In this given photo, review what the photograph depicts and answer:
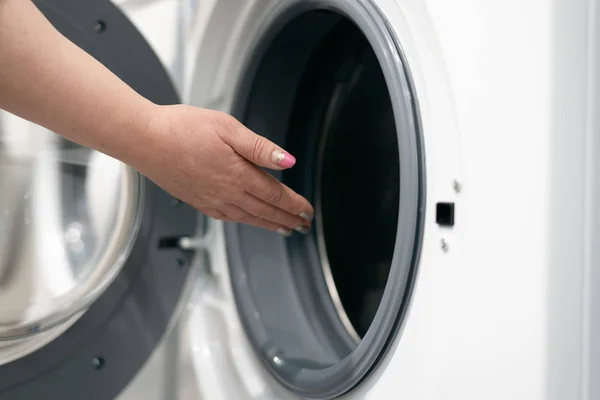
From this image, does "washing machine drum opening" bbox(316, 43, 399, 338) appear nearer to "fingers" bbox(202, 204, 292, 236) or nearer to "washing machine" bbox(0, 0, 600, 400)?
"washing machine" bbox(0, 0, 600, 400)

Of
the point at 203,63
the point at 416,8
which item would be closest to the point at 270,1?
the point at 203,63

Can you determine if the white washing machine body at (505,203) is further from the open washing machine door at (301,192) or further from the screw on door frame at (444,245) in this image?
the open washing machine door at (301,192)

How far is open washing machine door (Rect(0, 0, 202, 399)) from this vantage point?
0.69 meters

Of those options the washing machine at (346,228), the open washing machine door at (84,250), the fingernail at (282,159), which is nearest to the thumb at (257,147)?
the fingernail at (282,159)

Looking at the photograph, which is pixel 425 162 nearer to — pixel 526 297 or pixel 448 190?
pixel 448 190

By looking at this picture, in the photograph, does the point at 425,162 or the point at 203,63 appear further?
the point at 203,63

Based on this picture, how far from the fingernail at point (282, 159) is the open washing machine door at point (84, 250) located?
27cm

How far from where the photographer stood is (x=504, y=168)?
371mm

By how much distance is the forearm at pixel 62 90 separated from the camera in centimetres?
43

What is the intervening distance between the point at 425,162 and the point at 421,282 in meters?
0.10

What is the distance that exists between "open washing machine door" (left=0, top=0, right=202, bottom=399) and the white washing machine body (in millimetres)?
395

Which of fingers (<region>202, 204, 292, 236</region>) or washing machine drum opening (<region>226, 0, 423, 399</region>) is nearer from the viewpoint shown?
fingers (<region>202, 204, 292, 236</region>)

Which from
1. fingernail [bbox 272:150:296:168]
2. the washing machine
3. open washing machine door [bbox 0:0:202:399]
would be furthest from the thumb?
open washing machine door [bbox 0:0:202:399]

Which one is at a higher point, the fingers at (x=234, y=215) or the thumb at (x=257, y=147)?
the thumb at (x=257, y=147)
